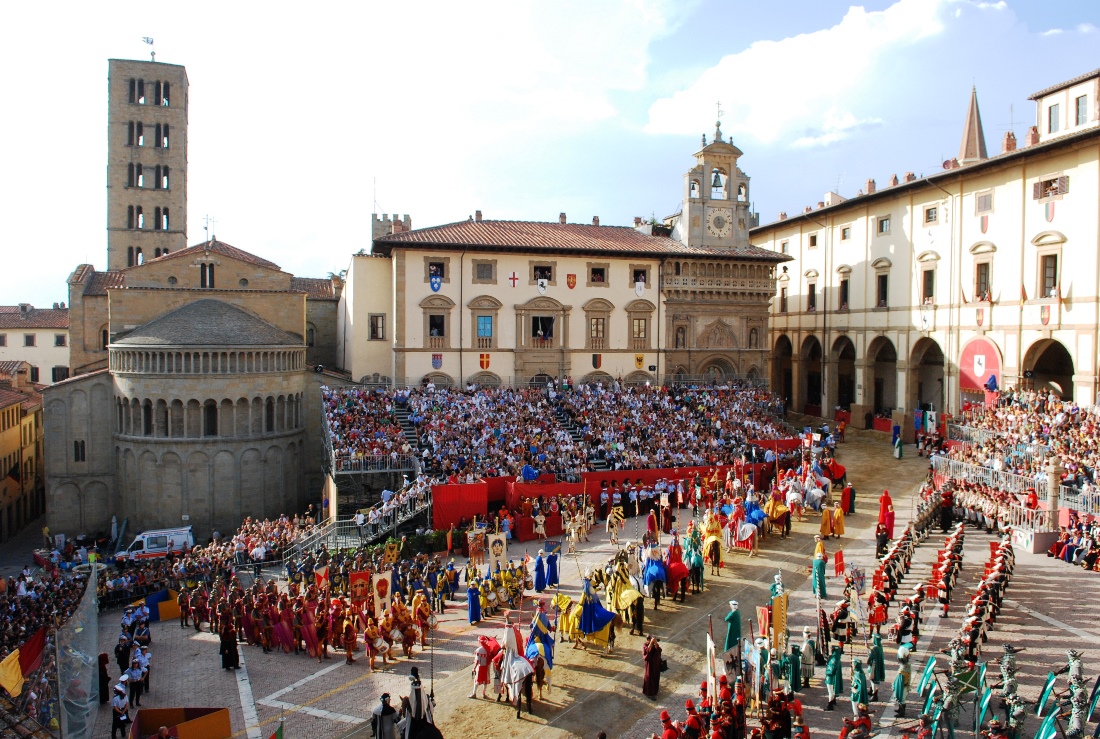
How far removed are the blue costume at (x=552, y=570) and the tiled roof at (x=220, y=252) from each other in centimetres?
3159

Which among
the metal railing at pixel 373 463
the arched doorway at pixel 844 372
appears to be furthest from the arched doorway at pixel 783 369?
the metal railing at pixel 373 463

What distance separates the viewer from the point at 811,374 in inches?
2253

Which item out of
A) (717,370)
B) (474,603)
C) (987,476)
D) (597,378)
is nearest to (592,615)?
(474,603)

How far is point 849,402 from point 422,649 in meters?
41.6

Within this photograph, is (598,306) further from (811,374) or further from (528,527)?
(811,374)

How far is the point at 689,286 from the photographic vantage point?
45781mm

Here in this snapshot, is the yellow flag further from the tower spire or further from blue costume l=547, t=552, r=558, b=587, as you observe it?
the tower spire

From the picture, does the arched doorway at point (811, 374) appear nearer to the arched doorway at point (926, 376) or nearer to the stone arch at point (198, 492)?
the arched doorway at point (926, 376)

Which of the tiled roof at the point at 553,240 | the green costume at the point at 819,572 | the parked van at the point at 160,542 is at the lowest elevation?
the parked van at the point at 160,542

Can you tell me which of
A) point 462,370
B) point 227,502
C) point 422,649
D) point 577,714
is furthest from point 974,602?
point 227,502

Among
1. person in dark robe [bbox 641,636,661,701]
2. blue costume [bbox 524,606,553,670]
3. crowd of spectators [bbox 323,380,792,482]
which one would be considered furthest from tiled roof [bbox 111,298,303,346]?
person in dark robe [bbox 641,636,661,701]

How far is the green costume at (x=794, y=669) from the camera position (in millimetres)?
15832

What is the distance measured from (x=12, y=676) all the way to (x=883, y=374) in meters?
47.9

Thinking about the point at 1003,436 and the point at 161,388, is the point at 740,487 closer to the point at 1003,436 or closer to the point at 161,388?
the point at 1003,436
